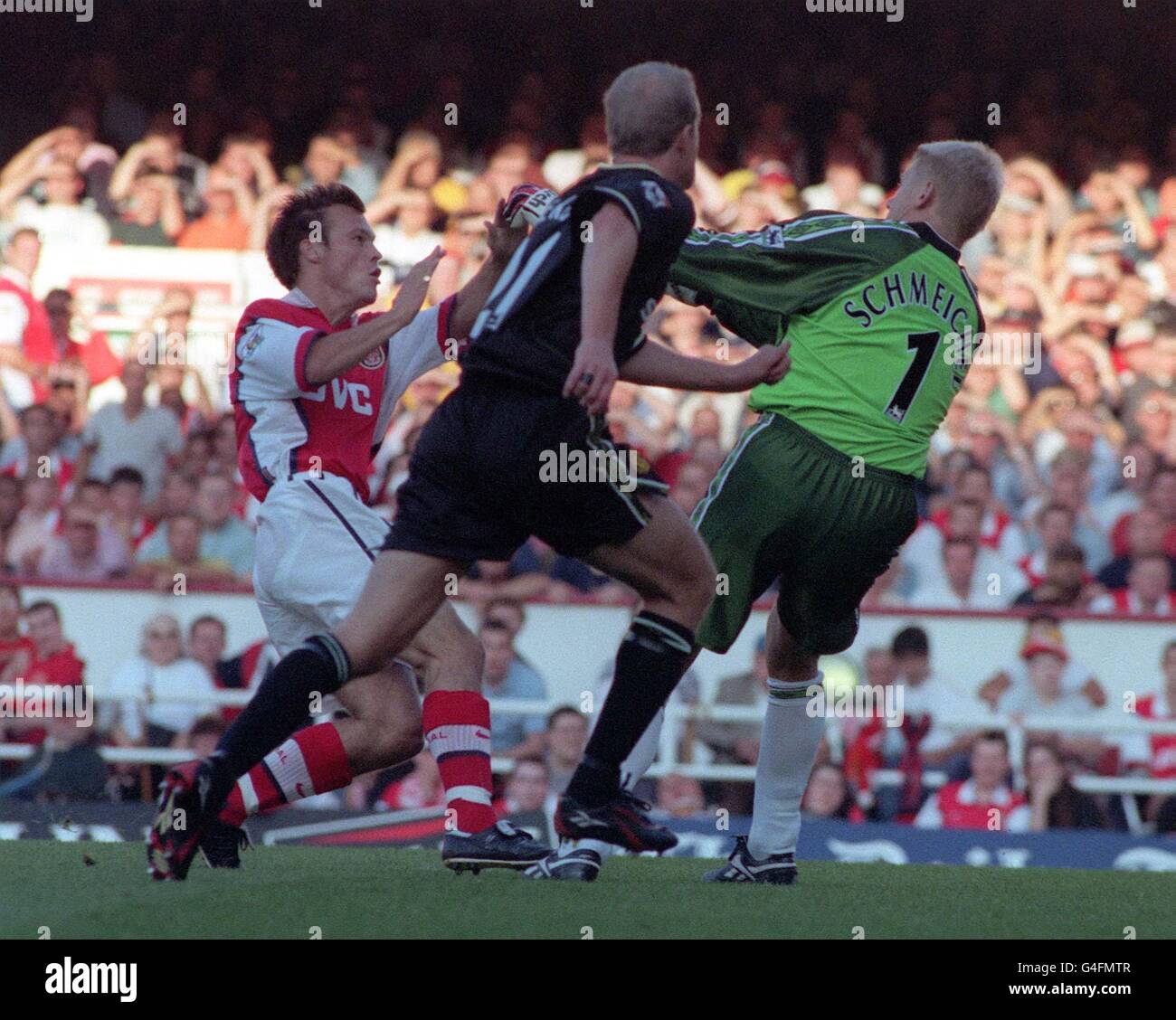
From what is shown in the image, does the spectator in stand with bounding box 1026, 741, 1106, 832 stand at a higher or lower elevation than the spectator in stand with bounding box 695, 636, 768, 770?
lower

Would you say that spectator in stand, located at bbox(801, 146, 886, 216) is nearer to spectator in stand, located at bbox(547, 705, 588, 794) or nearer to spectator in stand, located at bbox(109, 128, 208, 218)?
spectator in stand, located at bbox(109, 128, 208, 218)

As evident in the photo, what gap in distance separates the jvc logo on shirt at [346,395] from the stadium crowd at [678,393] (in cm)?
320

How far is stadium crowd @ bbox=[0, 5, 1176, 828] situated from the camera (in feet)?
Answer: 30.3

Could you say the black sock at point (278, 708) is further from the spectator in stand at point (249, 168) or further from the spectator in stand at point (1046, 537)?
the spectator in stand at point (249, 168)

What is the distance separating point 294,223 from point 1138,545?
640 cm

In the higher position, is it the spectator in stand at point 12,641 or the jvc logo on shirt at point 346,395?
the jvc logo on shirt at point 346,395

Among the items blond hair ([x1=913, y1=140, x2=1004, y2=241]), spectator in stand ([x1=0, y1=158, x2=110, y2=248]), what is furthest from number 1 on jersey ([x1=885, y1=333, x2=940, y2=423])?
spectator in stand ([x1=0, y1=158, x2=110, y2=248])

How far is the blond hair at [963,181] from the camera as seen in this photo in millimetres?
5281

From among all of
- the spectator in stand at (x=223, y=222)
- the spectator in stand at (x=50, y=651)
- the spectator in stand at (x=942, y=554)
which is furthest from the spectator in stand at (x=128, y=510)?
the spectator in stand at (x=942, y=554)

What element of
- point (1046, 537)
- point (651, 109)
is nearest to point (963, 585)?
point (1046, 537)

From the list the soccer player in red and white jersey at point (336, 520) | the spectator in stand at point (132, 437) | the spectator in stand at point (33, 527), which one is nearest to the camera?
the soccer player in red and white jersey at point (336, 520)

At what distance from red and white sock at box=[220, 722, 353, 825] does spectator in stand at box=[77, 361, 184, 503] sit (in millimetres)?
6445

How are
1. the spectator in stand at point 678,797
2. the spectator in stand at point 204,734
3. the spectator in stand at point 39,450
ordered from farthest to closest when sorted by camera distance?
the spectator in stand at point 39,450, the spectator in stand at point 204,734, the spectator in stand at point 678,797
